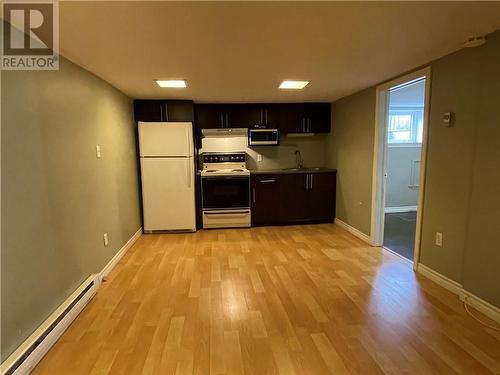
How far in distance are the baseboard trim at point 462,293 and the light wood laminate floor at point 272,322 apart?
9 centimetres

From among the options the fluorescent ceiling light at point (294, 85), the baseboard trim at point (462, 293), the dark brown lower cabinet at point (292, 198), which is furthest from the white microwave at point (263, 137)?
the baseboard trim at point (462, 293)

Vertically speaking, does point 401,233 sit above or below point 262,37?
below

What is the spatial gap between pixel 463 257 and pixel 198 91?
10.9 feet

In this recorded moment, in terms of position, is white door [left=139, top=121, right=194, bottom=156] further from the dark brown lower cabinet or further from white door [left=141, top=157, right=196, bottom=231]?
the dark brown lower cabinet

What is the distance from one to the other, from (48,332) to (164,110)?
3.25 metres

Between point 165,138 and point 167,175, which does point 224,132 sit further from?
point 167,175

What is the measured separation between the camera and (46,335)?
72.6 inches

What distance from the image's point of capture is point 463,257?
7.90 feet

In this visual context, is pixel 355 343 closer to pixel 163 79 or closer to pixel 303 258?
pixel 303 258

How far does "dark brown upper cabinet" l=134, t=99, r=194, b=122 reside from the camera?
4.34m

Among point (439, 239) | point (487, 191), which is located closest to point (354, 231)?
point (439, 239)

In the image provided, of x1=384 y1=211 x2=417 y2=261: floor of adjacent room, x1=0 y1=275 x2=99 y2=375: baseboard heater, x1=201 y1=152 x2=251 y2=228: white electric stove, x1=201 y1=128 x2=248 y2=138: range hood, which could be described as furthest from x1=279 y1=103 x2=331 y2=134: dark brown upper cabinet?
x1=0 y1=275 x2=99 y2=375: baseboard heater

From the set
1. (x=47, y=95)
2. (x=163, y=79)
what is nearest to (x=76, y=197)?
(x=47, y=95)

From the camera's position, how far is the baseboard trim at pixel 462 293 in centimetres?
213
